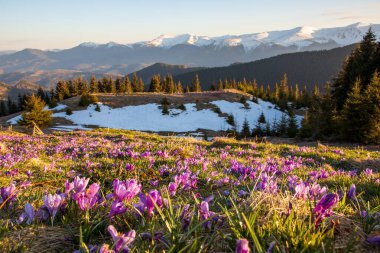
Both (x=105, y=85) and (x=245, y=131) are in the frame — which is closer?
(x=245, y=131)

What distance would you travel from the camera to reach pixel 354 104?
2641 cm

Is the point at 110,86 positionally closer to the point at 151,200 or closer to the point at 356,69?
the point at 356,69

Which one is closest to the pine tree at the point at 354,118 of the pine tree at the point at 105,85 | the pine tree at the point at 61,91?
the pine tree at the point at 61,91

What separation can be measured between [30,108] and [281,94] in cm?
6593

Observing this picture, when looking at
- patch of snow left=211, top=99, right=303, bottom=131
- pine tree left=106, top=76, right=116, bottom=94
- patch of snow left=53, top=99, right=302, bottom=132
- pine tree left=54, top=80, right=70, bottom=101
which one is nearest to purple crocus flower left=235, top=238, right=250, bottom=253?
patch of snow left=53, top=99, right=302, bottom=132

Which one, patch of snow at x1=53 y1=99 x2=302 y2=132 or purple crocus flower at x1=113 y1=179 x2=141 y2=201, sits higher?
purple crocus flower at x1=113 y1=179 x2=141 y2=201

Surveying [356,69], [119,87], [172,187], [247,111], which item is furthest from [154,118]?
[172,187]

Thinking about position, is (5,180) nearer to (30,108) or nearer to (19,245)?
(19,245)

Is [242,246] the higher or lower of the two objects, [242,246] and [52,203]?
the higher

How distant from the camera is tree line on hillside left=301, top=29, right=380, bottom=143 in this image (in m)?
25.6

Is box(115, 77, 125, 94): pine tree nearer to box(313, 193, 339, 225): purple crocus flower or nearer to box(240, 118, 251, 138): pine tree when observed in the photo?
box(240, 118, 251, 138): pine tree

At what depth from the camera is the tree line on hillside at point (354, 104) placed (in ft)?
84.0

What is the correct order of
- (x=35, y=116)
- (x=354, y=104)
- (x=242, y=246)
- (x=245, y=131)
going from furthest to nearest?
(x=35, y=116) → (x=245, y=131) → (x=354, y=104) → (x=242, y=246)

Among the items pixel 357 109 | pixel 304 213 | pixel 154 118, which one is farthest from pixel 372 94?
pixel 154 118
